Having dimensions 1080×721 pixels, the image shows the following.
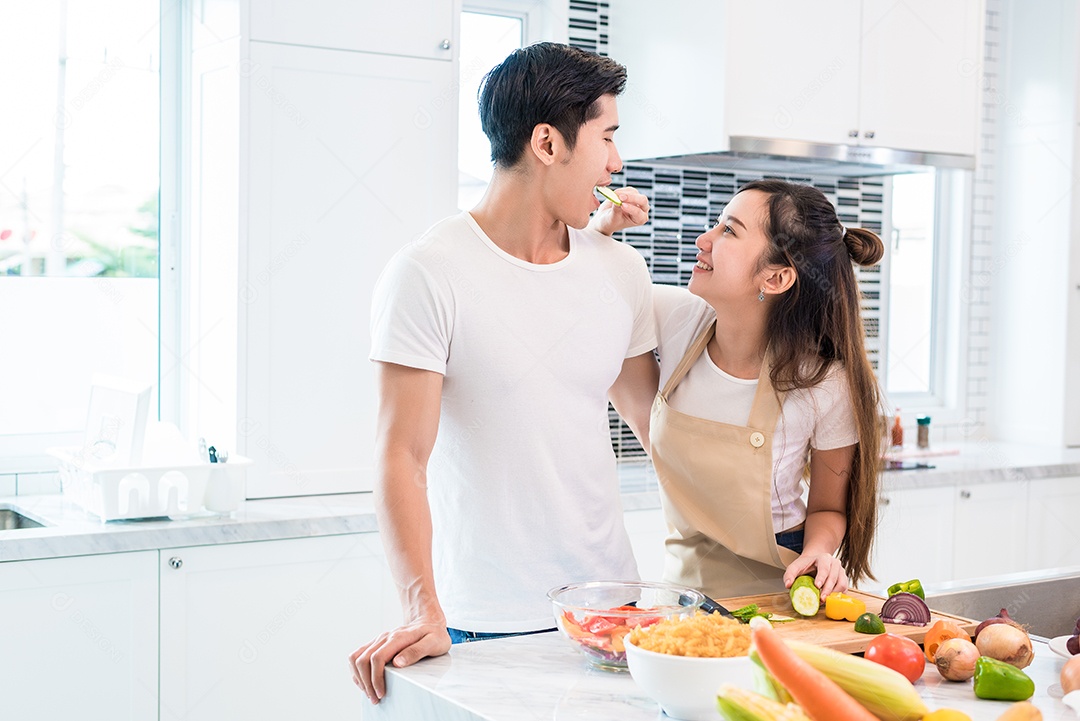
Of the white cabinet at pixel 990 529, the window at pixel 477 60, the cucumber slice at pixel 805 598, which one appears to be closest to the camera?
the cucumber slice at pixel 805 598

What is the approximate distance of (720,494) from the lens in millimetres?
1880

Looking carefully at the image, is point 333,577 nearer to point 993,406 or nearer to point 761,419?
point 761,419

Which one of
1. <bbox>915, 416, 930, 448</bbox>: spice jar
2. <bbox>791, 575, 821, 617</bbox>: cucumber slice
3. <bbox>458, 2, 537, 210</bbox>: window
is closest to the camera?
<bbox>791, 575, 821, 617</bbox>: cucumber slice

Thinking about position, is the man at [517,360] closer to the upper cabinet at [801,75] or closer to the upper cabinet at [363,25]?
the upper cabinet at [363,25]

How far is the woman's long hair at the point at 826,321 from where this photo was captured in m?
1.89

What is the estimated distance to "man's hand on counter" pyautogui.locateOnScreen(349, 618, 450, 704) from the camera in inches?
56.1

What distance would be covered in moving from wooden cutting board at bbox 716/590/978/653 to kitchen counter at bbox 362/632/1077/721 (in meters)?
0.08

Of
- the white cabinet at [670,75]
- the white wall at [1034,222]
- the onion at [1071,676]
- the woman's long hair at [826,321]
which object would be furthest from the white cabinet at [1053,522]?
the onion at [1071,676]

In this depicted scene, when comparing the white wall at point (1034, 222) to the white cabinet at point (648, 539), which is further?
the white wall at point (1034, 222)

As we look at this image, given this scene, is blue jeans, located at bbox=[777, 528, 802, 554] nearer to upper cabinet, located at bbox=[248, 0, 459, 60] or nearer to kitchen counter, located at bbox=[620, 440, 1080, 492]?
kitchen counter, located at bbox=[620, 440, 1080, 492]

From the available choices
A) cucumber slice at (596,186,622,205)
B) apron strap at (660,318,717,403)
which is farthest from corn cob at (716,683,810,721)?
cucumber slice at (596,186,622,205)

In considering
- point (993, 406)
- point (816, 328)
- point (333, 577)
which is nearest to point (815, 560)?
point (816, 328)

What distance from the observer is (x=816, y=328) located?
6.44 ft

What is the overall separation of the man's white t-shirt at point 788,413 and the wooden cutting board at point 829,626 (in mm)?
198
